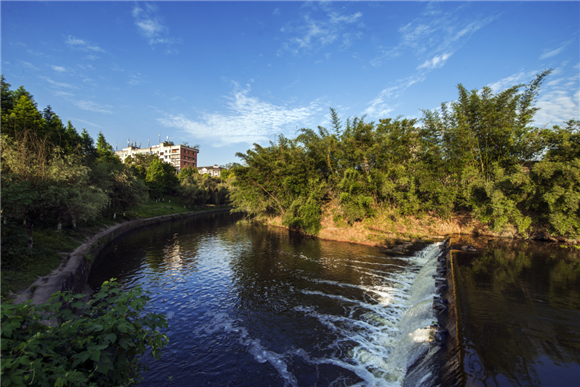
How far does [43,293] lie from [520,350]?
18.4 meters

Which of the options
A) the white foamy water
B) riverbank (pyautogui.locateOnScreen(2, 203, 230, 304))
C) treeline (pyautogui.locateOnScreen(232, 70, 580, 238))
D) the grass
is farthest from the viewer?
treeline (pyautogui.locateOnScreen(232, 70, 580, 238))

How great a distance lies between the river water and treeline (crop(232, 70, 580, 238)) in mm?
7366

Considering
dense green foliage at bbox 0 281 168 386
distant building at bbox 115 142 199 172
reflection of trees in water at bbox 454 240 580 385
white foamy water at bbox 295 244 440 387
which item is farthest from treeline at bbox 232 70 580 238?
distant building at bbox 115 142 199 172

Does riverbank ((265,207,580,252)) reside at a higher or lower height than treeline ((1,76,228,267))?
lower

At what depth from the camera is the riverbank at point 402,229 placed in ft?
87.9

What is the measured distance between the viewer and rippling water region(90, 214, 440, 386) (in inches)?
318

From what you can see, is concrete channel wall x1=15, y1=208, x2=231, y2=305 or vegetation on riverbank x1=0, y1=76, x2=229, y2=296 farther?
vegetation on riverbank x1=0, y1=76, x2=229, y2=296

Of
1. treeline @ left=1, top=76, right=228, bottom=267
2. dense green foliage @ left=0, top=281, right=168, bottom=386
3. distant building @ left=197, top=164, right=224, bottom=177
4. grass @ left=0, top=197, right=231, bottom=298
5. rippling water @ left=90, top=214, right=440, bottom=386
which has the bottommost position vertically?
rippling water @ left=90, top=214, right=440, bottom=386

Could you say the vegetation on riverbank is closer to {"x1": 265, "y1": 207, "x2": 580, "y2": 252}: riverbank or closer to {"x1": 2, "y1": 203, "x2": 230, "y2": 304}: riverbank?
{"x1": 2, "y1": 203, "x2": 230, "y2": 304}: riverbank

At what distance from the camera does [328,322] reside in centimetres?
1094

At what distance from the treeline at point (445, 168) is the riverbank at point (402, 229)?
852mm

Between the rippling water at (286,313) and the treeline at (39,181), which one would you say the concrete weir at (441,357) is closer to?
the rippling water at (286,313)

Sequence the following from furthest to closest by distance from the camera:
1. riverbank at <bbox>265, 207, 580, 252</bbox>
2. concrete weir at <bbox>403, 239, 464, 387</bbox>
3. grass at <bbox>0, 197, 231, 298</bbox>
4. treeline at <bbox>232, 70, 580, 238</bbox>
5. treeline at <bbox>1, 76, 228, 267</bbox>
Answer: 1. riverbank at <bbox>265, 207, 580, 252</bbox>
2. treeline at <bbox>232, 70, 580, 238</bbox>
3. treeline at <bbox>1, 76, 228, 267</bbox>
4. grass at <bbox>0, 197, 231, 298</bbox>
5. concrete weir at <bbox>403, 239, 464, 387</bbox>

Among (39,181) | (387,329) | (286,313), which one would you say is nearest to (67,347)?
(286,313)
